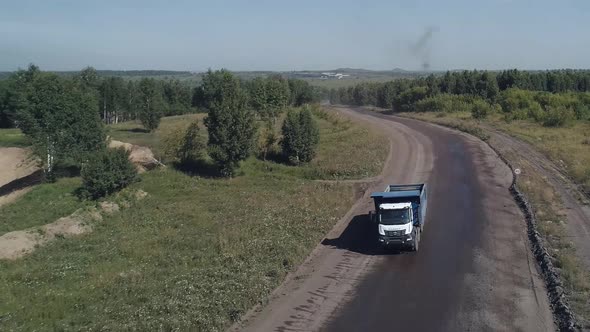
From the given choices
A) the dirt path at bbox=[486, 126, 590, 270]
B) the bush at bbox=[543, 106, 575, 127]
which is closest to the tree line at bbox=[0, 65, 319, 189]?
the dirt path at bbox=[486, 126, 590, 270]

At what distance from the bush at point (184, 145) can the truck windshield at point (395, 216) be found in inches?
989

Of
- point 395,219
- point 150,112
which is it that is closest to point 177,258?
point 395,219

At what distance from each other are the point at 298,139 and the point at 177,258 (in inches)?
984

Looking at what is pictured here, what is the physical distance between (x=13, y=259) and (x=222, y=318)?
13.7 meters

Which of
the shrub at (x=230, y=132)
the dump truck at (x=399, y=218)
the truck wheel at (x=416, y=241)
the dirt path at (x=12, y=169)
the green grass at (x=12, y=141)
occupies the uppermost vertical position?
the shrub at (x=230, y=132)

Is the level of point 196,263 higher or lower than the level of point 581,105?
lower

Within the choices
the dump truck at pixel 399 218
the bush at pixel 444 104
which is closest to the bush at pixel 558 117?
the bush at pixel 444 104

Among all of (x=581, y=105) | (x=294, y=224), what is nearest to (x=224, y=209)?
(x=294, y=224)

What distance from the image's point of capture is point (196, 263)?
2481cm

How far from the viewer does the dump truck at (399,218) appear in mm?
25469

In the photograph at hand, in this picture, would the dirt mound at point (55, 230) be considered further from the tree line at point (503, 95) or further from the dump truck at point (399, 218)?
the tree line at point (503, 95)

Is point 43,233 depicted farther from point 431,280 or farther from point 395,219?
point 431,280

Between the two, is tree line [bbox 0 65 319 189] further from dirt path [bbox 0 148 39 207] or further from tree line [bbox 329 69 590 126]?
tree line [bbox 329 69 590 126]

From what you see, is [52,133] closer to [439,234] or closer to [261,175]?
[261,175]
